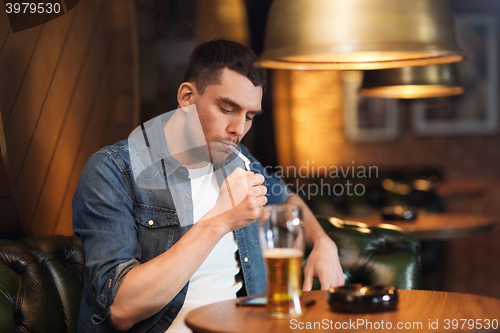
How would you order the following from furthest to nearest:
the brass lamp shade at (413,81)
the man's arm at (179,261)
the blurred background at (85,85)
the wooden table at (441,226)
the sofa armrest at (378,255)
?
the wooden table at (441,226) → the brass lamp shade at (413,81) → the sofa armrest at (378,255) → the blurred background at (85,85) → the man's arm at (179,261)

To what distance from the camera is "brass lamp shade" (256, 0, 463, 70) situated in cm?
68

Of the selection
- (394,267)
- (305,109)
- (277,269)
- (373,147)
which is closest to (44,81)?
(277,269)

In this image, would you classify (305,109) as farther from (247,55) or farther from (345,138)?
(247,55)

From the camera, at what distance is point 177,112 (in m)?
1.21

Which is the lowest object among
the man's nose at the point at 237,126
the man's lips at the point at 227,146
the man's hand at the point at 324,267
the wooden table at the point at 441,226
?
the wooden table at the point at 441,226

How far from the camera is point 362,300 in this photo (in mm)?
798

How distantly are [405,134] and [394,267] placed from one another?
2.89 m

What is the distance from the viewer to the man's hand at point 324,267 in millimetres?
1132

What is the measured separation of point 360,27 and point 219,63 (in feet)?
1.71

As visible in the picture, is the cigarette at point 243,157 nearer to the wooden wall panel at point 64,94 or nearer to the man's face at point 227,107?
the man's face at point 227,107

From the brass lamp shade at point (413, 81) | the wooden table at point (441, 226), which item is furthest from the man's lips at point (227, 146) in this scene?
the wooden table at point (441, 226)

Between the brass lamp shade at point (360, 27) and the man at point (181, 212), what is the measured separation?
36 cm

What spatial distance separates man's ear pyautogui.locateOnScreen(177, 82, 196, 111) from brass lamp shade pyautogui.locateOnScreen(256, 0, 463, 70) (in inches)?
18.3

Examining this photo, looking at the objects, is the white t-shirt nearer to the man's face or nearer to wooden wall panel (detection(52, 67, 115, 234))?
the man's face
